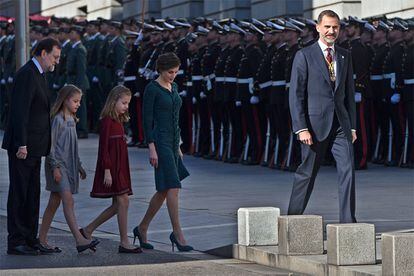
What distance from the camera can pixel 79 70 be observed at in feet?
89.7

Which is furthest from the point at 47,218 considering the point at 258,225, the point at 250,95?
the point at 250,95

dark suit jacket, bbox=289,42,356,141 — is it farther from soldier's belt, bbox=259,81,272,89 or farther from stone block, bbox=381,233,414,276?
soldier's belt, bbox=259,81,272,89

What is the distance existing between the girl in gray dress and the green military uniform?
14.0 meters

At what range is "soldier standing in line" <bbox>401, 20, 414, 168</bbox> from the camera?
19938 mm

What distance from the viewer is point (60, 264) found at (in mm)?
12203

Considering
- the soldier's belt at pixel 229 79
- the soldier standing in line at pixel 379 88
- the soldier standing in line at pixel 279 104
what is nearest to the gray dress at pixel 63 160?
the soldier standing in line at pixel 279 104

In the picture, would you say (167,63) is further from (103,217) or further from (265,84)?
(265,84)

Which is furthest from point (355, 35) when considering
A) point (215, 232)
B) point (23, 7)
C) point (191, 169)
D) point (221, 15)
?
point (221, 15)

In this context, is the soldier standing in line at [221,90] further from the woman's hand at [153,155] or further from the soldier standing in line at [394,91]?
the woman's hand at [153,155]

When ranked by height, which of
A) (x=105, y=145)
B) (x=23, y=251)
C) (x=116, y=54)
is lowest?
(x=23, y=251)

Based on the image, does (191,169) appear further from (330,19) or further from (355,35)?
(330,19)

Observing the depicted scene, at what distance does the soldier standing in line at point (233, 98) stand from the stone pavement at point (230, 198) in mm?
301

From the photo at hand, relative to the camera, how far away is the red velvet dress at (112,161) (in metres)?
12.9

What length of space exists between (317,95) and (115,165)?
5.71 feet
